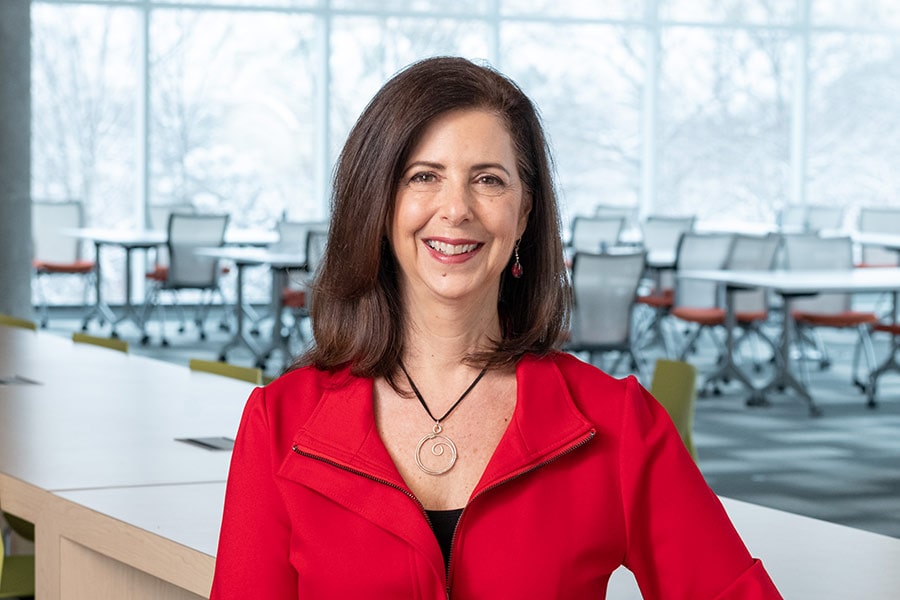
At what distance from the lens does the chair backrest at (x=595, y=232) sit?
1266 cm

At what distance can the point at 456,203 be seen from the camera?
1.86 meters

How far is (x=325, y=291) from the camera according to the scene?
205cm

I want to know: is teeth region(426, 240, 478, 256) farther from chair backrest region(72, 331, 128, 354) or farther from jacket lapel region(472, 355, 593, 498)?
chair backrest region(72, 331, 128, 354)

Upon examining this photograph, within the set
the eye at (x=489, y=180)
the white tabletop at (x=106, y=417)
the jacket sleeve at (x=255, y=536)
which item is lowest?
the white tabletop at (x=106, y=417)

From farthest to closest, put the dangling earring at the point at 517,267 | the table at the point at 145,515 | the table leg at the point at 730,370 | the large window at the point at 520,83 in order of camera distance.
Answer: the large window at the point at 520,83
the table leg at the point at 730,370
the table at the point at 145,515
the dangling earring at the point at 517,267

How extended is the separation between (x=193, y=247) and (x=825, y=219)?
6.73m

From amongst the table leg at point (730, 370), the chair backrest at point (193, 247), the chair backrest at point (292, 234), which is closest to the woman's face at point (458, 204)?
the table leg at point (730, 370)

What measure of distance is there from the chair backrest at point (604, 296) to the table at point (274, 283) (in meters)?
2.23

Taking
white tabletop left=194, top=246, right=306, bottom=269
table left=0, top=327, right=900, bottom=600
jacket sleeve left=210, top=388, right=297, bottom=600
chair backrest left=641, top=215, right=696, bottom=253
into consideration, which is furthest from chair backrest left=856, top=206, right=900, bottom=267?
jacket sleeve left=210, top=388, right=297, bottom=600

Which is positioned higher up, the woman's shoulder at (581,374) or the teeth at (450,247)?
the teeth at (450,247)

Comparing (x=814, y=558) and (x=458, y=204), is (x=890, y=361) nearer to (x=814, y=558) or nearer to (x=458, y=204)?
(x=814, y=558)

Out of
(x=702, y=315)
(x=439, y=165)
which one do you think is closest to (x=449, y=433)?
(x=439, y=165)

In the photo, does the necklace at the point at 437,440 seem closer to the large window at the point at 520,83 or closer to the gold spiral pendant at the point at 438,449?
the gold spiral pendant at the point at 438,449

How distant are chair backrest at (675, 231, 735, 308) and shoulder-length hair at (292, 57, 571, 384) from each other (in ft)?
26.4
